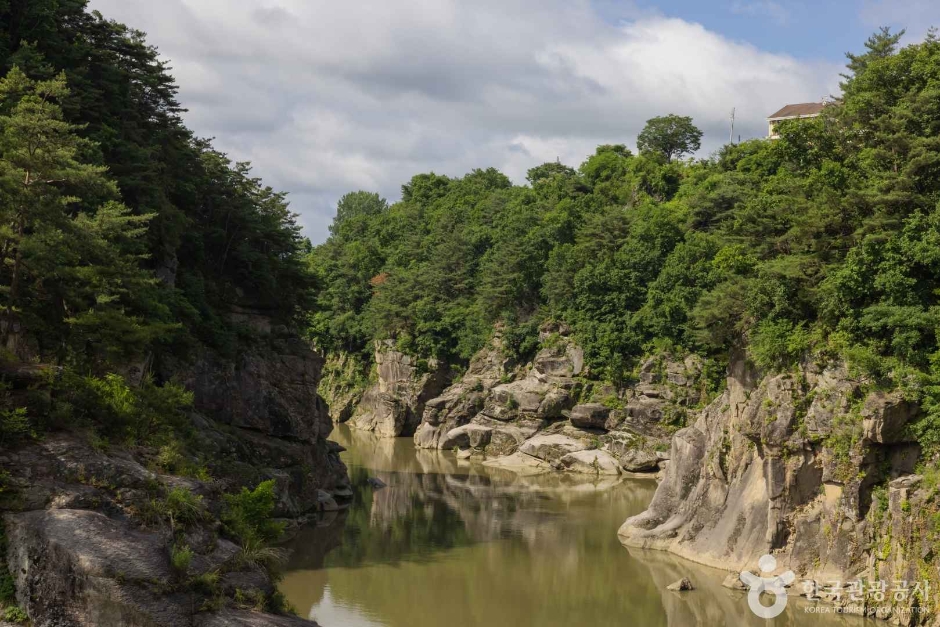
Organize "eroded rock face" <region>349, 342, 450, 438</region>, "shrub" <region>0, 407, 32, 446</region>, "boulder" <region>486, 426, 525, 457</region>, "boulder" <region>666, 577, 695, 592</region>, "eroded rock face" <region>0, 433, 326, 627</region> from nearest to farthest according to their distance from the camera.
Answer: "eroded rock face" <region>0, 433, 326, 627</region> → "shrub" <region>0, 407, 32, 446</region> → "boulder" <region>666, 577, 695, 592</region> → "boulder" <region>486, 426, 525, 457</region> → "eroded rock face" <region>349, 342, 450, 438</region>

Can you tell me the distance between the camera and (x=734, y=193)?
6119 cm

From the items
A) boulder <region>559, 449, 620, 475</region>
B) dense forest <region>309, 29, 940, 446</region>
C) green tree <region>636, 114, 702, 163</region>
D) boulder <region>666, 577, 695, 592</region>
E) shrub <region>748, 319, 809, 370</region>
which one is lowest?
boulder <region>666, 577, 695, 592</region>

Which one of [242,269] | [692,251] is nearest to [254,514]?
[242,269]

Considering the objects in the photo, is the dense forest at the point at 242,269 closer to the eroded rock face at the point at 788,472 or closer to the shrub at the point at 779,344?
the shrub at the point at 779,344

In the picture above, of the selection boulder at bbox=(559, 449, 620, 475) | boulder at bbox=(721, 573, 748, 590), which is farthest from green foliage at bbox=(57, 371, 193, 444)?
boulder at bbox=(559, 449, 620, 475)

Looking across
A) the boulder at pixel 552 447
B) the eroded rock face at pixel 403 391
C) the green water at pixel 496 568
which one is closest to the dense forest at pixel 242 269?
the green water at pixel 496 568

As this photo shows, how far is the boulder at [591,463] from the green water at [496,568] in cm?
377

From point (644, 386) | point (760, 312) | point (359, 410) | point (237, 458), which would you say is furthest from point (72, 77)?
point (359, 410)

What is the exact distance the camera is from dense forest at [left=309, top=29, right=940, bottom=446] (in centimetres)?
2966

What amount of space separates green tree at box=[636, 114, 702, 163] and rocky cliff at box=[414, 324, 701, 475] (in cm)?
2871

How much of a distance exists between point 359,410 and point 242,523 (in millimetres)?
64279

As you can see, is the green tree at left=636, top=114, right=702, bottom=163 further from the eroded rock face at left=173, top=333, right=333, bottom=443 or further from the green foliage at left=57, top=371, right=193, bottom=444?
the green foliage at left=57, top=371, right=193, bottom=444

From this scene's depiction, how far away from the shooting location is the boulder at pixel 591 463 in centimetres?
5594

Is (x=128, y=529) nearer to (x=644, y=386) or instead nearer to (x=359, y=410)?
(x=644, y=386)
